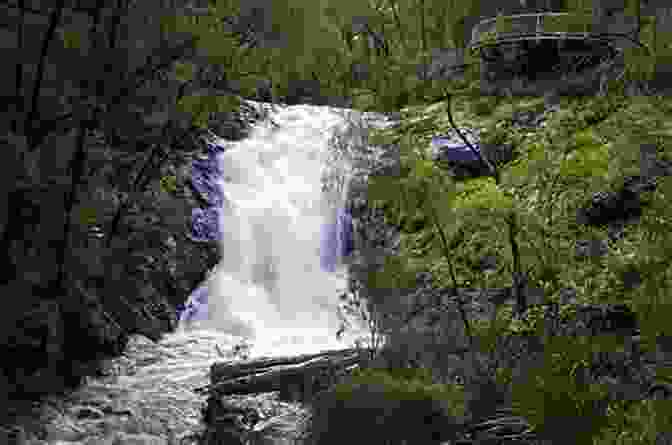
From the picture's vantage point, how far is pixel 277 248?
1509 centimetres

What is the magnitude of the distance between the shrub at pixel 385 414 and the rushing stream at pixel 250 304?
0.73 metres

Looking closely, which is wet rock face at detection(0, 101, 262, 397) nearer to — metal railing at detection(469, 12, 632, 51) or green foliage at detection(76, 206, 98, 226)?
green foliage at detection(76, 206, 98, 226)

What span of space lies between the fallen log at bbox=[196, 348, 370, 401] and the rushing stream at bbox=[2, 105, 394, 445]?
269mm

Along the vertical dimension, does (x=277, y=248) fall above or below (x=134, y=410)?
above

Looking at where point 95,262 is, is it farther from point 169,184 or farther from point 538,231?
point 538,231

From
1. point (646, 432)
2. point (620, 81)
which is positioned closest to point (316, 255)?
point (620, 81)

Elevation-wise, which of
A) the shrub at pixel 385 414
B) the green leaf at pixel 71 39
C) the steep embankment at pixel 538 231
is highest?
the green leaf at pixel 71 39

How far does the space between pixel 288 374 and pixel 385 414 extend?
86.9 inches

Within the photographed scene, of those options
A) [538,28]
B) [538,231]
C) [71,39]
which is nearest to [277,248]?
[538,231]

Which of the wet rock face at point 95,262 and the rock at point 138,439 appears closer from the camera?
the rock at point 138,439

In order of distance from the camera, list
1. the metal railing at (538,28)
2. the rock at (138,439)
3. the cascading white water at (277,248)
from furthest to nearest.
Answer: the metal railing at (538,28) → the cascading white water at (277,248) → the rock at (138,439)

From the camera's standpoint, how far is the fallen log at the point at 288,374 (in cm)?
895

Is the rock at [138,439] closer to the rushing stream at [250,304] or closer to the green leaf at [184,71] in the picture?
the rushing stream at [250,304]

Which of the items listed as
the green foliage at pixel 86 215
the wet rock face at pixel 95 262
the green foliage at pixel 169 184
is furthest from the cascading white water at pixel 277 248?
the green foliage at pixel 86 215
